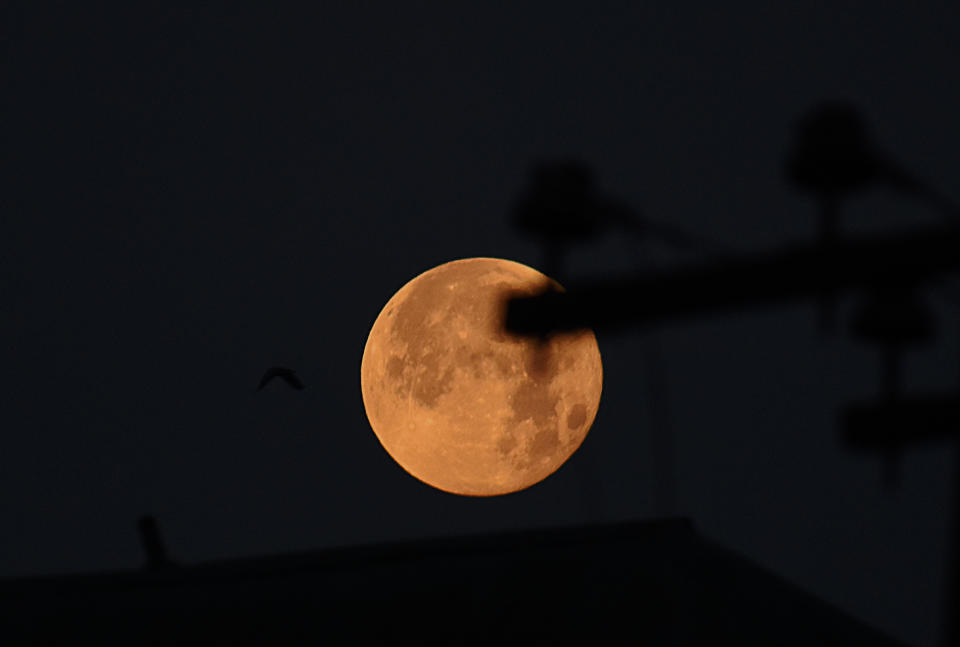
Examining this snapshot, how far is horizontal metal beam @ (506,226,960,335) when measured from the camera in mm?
1723

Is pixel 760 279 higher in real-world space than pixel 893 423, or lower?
higher

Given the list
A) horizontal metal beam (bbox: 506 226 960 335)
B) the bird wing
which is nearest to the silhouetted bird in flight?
the bird wing

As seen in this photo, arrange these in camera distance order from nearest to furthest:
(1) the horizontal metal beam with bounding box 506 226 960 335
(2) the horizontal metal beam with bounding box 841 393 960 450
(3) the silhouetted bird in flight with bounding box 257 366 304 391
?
(1) the horizontal metal beam with bounding box 506 226 960 335 < (2) the horizontal metal beam with bounding box 841 393 960 450 < (3) the silhouetted bird in flight with bounding box 257 366 304 391

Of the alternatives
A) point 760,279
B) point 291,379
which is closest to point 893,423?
point 760,279

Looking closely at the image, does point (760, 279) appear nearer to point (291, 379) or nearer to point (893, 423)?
point (893, 423)

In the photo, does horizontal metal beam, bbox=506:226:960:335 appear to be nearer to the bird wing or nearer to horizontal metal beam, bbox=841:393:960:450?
horizontal metal beam, bbox=841:393:960:450

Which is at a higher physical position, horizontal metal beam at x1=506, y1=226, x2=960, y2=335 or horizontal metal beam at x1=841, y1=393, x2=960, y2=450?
horizontal metal beam at x1=506, y1=226, x2=960, y2=335

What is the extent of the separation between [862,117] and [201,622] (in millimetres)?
6543

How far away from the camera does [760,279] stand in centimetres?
172

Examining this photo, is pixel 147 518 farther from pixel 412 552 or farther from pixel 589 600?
pixel 589 600

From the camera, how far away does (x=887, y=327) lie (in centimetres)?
213

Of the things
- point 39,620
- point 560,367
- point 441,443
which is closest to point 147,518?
point 39,620

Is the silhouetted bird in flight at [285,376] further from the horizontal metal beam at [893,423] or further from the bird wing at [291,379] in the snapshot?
the horizontal metal beam at [893,423]

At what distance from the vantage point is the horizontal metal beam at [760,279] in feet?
5.65
